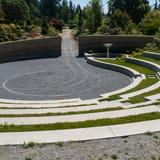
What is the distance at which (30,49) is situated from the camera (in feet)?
136

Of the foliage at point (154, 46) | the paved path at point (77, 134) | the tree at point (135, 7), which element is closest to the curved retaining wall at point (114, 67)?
the foliage at point (154, 46)

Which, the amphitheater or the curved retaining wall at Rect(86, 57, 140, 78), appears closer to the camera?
the amphitheater

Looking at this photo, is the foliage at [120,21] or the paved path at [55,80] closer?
the paved path at [55,80]

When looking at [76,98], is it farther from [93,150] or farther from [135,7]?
[135,7]

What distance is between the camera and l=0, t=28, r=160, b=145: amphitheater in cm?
1038

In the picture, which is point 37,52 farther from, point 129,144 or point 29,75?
point 129,144

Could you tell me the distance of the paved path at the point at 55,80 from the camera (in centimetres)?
2338

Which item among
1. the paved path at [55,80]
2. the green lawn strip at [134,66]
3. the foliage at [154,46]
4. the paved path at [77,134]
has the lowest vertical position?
the paved path at [55,80]

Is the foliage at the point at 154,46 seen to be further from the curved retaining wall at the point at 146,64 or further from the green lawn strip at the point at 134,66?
the curved retaining wall at the point at 146,64

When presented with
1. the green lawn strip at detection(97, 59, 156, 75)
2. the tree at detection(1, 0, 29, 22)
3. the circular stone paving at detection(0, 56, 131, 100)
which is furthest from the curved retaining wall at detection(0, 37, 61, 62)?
the tree at detection(1, 0, 29, 22)

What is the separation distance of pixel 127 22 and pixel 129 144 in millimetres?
55544

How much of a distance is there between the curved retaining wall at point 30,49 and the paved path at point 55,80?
2412 mm

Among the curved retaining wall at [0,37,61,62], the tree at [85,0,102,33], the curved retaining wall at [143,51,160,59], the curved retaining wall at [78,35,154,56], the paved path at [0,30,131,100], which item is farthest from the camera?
the tree at [85,0,102,33]

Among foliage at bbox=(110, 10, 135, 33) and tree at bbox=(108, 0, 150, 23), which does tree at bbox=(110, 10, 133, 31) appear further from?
tree at bbox=(108, 0, 150, 23)
